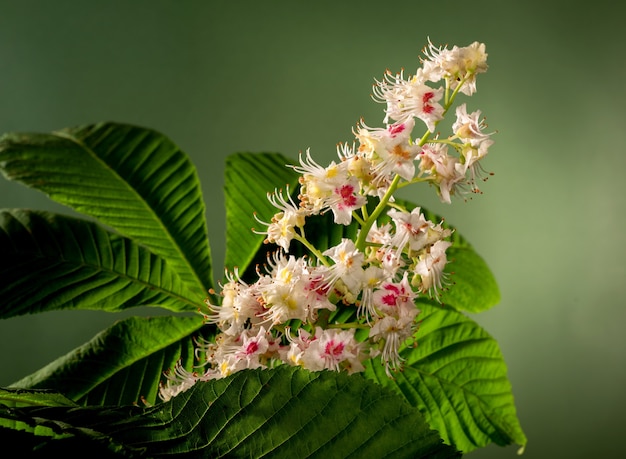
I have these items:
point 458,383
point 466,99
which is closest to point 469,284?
point 458,383

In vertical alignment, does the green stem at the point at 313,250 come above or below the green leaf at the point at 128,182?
below

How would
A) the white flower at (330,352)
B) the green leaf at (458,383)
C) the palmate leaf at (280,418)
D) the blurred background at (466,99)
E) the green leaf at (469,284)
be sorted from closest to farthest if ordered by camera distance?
the palmate leaf at (280,418), the white flower at (330,352), the green leaf at (458,383), the green leaf at (469,284), the blurred background at (466,99)

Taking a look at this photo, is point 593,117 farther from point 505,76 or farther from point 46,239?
point 46,239

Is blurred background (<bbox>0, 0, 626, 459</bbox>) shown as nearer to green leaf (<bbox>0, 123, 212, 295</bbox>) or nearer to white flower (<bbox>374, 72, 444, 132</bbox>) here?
green leaf (<bbox>0, 123, 212, 295</bbox>)

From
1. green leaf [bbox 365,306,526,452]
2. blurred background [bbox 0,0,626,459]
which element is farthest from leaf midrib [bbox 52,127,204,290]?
blurred background [bbox 0,0,626,459]

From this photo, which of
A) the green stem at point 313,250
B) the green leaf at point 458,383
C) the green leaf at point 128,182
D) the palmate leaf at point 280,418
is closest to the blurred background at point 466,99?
the green leaf at point 128,182

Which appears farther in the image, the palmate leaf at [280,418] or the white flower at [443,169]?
the white flower at [443,169]

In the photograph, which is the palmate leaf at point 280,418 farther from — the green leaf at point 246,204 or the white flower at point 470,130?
the green leaf at point 246,204

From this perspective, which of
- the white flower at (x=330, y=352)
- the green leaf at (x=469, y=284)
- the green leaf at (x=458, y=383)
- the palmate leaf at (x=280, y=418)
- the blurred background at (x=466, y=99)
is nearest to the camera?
the palmate leaf at (x=280, y=418)
